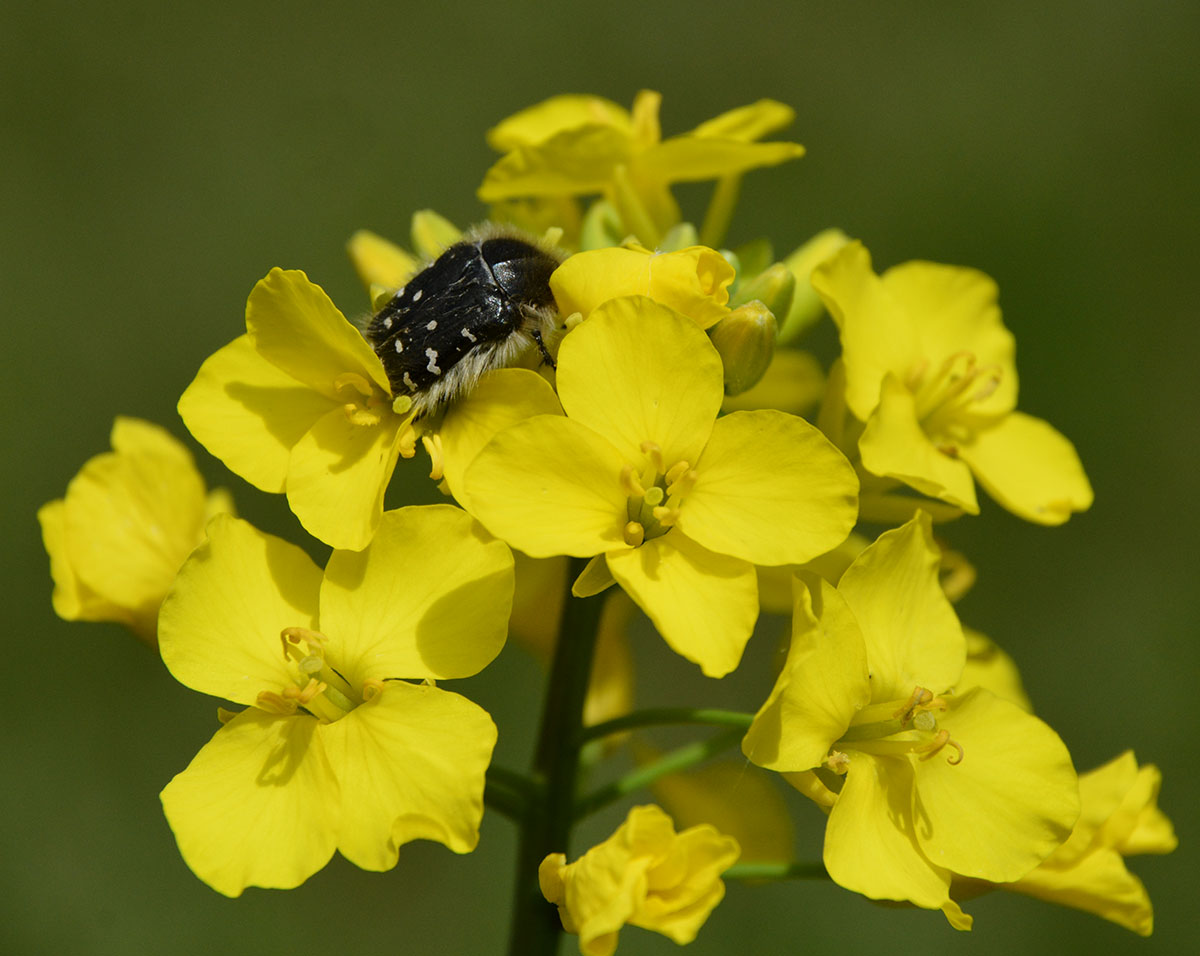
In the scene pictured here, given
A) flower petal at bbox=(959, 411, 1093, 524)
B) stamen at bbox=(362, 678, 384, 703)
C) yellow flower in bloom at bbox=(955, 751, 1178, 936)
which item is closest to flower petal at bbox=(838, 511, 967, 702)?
yellow flower in bloom at bbox=(955, 751, 1178, 936)

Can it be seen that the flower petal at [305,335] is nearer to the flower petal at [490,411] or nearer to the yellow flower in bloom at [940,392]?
the flower petal at [490,411]

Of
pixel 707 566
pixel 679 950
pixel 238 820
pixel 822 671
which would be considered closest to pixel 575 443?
pixel 707 566

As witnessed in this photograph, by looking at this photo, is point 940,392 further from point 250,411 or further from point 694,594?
point 250,411

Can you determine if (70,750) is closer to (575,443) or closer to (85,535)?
(85,535)

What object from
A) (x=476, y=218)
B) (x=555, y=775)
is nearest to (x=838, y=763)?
(x=555, y=775)

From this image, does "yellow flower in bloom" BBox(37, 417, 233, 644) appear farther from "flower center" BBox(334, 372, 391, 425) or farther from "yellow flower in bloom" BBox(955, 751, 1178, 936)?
"yellow flower in bloom" BBox(955, 751, 1178, 936)

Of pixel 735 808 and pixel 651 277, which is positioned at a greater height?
pixel 651 277

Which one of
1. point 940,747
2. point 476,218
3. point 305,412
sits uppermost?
point 305,412
